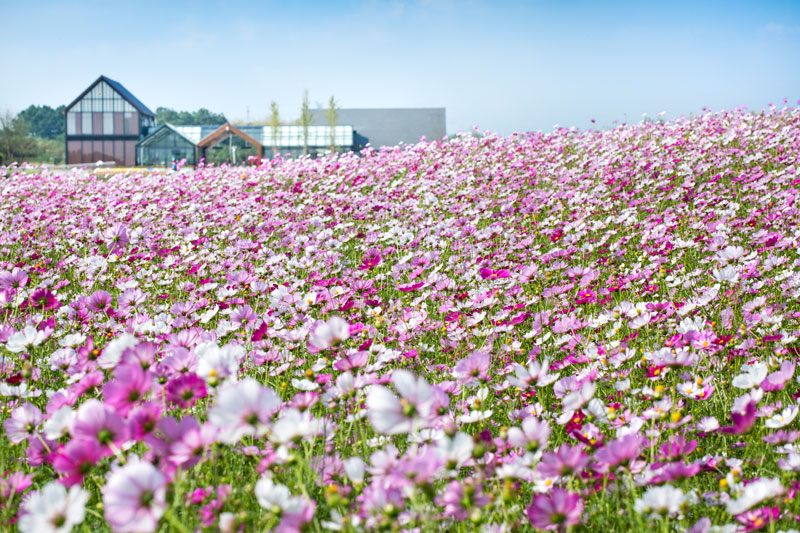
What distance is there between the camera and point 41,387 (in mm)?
2062

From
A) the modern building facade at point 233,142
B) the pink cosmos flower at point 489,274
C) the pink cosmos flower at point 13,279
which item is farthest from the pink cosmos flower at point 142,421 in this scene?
the modern building facade at point 233,142

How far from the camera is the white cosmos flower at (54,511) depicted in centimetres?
76

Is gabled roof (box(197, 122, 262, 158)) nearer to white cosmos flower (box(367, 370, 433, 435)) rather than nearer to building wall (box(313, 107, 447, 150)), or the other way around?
building wall (box(313, 107, 447, 150))

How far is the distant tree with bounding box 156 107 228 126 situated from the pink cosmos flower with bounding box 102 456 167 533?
9933cm

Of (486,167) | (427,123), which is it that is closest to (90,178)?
(486,167)

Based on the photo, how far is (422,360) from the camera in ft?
7.30

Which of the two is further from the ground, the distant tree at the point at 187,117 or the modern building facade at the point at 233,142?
the distant tree at the point at 187,117

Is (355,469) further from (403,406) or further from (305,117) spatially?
(305,117)

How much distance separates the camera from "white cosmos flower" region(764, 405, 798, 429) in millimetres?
1225

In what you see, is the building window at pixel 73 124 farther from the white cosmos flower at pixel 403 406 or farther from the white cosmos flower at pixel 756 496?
the white cosmos flower at pixel 756 496

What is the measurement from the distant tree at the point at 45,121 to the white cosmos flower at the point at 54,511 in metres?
119

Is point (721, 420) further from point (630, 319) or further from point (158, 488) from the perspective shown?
point (158, 488)

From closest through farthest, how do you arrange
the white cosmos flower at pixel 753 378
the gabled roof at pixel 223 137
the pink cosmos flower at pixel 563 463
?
the pink cosmos flower at pixel 563 463
the white cosmos flower at pixel 753 378
the gabled roof at pixel 223 137

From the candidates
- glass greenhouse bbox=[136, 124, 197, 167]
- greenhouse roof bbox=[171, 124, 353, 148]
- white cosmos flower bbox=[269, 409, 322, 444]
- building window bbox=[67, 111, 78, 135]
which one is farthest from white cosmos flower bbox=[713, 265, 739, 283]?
building window bbox=[67, 111, 78, 135]
